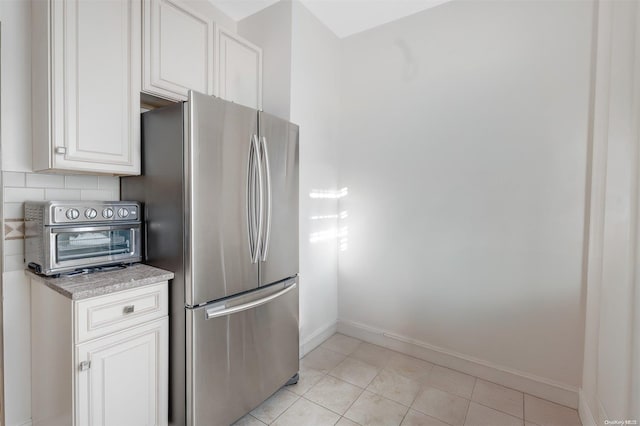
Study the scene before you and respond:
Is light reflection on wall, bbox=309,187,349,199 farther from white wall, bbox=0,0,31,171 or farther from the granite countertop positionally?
white wall, bbox=0,0,31,171

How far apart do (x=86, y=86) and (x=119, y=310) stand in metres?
1.10

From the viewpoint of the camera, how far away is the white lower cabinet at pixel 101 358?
1.28m

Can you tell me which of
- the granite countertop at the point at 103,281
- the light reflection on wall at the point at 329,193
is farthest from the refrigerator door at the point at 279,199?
the granite countertop at the point at 103,281

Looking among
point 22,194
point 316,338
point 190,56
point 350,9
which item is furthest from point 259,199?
point 350,9

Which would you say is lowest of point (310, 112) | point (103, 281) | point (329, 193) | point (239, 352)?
point (239, 352)

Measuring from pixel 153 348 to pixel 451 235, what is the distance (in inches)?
82.0

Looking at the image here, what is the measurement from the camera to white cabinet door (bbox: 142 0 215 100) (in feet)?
5.65

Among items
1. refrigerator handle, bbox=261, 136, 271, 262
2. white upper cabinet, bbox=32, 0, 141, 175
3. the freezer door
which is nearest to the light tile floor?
the freezer door

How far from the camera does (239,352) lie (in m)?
1.71

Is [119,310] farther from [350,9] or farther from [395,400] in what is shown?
[350,9]

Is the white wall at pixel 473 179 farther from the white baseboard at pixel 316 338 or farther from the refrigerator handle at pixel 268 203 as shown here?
the refrigerator handle at pixel 268 203

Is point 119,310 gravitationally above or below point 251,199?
below

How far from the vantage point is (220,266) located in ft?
5.25

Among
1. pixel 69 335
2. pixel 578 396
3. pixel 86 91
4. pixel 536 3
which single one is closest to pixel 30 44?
pixel 86 91
